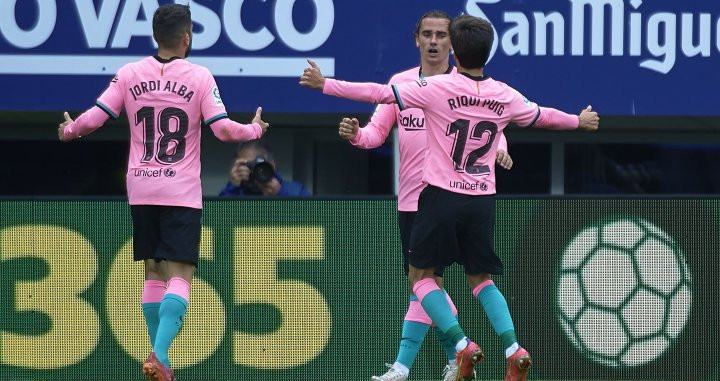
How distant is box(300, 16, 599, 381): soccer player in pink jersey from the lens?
580cm

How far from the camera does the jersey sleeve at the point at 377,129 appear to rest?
252 inches

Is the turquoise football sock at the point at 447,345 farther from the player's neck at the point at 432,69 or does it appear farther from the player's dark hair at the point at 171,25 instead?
the player's dark hair at the point at 171,25

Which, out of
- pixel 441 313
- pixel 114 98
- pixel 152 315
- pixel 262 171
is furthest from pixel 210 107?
pixel 262 171

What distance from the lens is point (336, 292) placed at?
7137 millimetres

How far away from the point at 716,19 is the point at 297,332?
4700 millimetres

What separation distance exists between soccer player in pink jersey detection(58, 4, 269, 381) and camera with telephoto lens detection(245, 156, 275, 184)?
2135 mm

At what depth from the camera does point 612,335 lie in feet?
23.3

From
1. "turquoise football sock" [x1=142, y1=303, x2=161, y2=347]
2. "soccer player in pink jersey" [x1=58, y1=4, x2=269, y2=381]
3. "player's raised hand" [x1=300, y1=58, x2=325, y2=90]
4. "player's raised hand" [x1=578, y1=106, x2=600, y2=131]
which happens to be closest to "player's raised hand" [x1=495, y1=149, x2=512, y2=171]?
"player's raised hand" [x1=578, y1=106, x2=600, y2=131]

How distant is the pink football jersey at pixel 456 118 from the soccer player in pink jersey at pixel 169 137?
0.66 m

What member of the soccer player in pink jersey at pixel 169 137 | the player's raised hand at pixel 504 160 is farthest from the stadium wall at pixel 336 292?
the soccer player in pink jersey at pixel 169 137

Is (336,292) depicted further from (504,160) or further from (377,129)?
(504,160)

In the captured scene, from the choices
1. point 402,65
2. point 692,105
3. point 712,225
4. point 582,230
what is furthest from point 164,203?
point 692,105

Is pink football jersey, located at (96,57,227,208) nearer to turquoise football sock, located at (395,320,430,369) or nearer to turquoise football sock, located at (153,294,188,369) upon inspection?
turquoise football sock, located at (153,294,188,369)

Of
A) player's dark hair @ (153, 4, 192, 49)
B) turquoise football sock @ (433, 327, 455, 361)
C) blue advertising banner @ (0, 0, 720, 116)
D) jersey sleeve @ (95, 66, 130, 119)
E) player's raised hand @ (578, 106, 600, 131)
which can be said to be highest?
blue advertising banner @ (0, 0, 720, 116)
